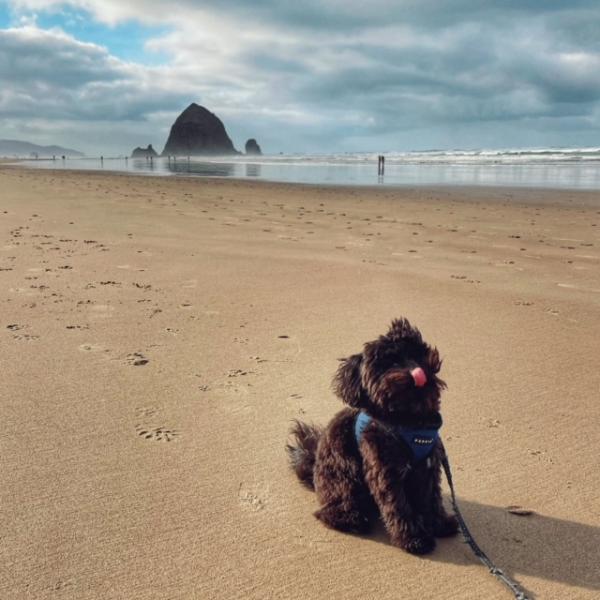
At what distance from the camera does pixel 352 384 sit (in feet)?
8.20

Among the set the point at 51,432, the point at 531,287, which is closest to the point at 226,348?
the point at 51,432

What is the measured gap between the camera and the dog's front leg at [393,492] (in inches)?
96.9

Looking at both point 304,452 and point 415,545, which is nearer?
point 415,545

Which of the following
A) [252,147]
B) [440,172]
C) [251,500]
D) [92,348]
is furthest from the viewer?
[252,147]

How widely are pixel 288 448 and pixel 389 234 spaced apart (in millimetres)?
8734

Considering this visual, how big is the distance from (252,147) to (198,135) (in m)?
17.6

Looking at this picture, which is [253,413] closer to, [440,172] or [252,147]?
[440,172]

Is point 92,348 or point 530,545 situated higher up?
point 92,348

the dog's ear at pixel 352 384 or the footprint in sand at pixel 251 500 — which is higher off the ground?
the dog's ear at pixel 352 384

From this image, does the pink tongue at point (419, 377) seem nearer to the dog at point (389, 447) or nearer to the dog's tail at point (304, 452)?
the dog at point (389, 447)

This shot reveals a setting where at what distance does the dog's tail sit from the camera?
9.80ft

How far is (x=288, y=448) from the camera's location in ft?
10.2

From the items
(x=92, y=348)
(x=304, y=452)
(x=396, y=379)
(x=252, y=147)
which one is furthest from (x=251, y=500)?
(x=252, y=147)

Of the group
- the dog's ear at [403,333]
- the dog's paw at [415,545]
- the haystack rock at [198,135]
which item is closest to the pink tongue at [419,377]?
the dog's ear at [403,333]
